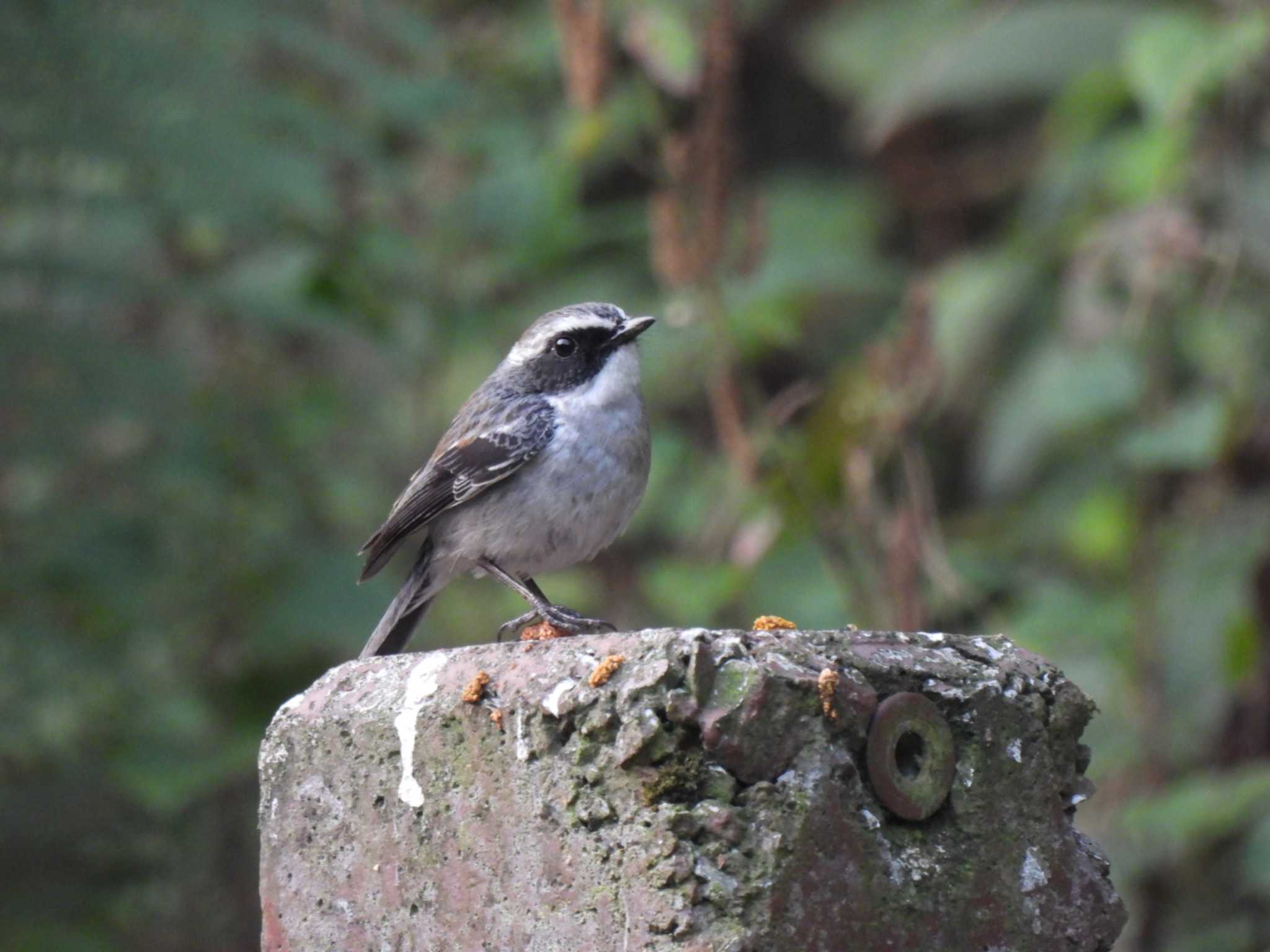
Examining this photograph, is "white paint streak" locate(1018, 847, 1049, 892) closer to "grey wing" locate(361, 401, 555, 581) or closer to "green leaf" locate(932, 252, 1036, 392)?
"grey wing" locate(361, 401, 555, 581)

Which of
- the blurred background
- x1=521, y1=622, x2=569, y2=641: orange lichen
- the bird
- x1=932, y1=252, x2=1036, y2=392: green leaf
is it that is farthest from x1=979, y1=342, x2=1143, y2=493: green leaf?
x1=521, y1=622, x2=569, y2=641: orange lichen

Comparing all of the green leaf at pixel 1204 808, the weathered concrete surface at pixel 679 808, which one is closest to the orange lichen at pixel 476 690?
the weathered concrete surface at pixel 679 808

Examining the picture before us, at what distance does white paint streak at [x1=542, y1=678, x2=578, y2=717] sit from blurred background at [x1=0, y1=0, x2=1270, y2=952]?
2.84 metres

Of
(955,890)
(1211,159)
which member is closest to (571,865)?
(955,890)

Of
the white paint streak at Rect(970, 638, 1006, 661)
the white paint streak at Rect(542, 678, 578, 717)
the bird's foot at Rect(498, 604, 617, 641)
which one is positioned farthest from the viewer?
the bird's foot at Rect(498, 604, 617, 641)

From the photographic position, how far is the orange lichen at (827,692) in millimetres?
2400

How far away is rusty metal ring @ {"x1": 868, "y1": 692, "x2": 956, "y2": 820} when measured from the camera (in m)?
2.46

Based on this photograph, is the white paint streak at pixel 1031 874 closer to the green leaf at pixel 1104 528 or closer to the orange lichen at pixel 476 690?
the orange lichen at pixel 476 690

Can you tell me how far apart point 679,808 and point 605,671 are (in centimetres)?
24

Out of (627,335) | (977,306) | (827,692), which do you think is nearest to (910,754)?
(827,692)

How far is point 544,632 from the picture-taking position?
3090 mm

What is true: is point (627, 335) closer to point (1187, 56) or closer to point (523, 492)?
point (523, 492)

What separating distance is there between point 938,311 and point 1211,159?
1.39m

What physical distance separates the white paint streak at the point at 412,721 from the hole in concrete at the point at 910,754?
76 cm
